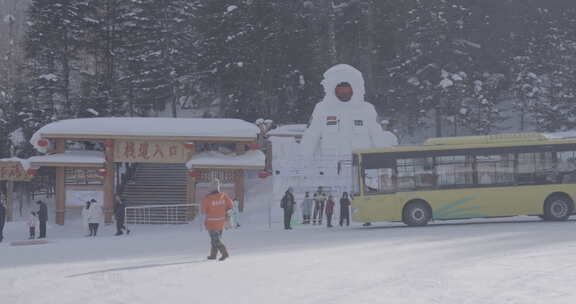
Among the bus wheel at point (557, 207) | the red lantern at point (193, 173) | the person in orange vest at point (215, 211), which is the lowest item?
the bus wheel at point (557, 207)

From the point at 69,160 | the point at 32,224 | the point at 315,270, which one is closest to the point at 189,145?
the point at 69,160

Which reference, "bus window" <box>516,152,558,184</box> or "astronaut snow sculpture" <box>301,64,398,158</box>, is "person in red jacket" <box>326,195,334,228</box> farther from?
"astronaut snow sculpture" <box>301,64,398,158</box>

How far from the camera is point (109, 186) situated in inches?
1086

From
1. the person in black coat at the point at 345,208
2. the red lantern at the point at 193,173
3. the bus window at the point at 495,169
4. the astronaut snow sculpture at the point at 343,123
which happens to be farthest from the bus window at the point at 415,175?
the red lantern at the point at 193,173

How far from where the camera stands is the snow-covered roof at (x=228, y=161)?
1064 inches

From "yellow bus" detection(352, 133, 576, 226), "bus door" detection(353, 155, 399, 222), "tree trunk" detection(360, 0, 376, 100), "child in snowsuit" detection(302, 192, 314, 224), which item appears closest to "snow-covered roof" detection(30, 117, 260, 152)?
"child in snowsuit" detection(302, 192, 314, 224)

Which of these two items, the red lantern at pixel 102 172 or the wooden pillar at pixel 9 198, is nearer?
the red lantern at pixel 102 172

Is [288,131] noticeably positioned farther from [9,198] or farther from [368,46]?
[9,198]

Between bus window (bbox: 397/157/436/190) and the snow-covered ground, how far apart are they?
2.76m

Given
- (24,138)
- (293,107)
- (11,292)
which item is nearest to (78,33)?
(24,138)

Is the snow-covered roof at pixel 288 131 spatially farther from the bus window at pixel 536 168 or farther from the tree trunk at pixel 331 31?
the bus window at pixel 536 168

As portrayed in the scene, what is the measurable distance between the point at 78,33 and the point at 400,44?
2319 cm

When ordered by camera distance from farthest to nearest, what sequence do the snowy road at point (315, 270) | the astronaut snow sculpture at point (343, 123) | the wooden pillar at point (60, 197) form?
the astronaut snow sculpture at point (343, 123)
the wooden pillar at point (60, 197)
the snowy road at point (315, 270)

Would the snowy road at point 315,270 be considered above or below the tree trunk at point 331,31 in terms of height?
below
